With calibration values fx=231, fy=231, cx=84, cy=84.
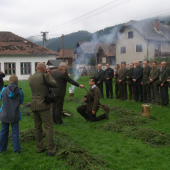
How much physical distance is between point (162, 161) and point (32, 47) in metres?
35.0

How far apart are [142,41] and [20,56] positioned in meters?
20.5

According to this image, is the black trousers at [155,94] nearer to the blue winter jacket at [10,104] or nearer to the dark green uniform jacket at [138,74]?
the dark green uniform jacket at [138,74]

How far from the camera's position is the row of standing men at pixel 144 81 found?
10.7 meters

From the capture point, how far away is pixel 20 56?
3509 cm

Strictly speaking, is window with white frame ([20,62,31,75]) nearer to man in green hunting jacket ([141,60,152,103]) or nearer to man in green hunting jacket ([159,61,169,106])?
man in green hunting jacket ([141,60,152,103])

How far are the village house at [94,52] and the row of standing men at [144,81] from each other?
19006 mm

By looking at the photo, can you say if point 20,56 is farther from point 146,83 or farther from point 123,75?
point 146,83

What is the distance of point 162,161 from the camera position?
4809 mm

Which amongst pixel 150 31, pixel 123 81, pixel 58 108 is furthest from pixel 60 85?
pixel 150 31

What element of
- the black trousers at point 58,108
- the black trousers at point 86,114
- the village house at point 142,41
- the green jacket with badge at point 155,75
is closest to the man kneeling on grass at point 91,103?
the black trousers at point 86,114

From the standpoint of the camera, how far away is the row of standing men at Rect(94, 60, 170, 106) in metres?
10.7

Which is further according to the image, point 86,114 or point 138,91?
point 138,91

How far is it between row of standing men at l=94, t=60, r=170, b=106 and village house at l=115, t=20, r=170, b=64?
998 inches

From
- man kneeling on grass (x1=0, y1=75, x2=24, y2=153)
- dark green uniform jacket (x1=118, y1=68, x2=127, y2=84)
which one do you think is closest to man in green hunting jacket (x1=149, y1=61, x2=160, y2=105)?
dark green uniform jacket (x1=118, y1=68, x2=127, y2=84)
